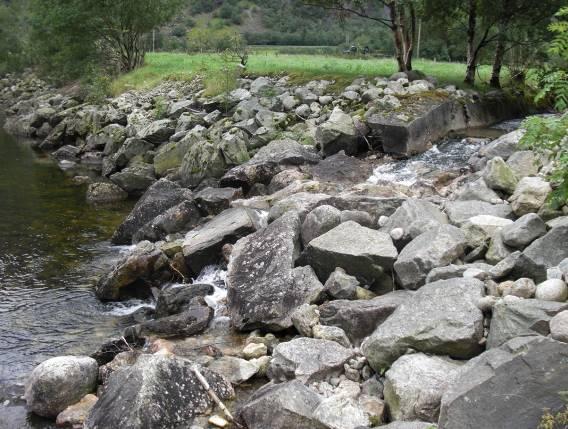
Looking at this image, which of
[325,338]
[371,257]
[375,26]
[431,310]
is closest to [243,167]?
[371,257]

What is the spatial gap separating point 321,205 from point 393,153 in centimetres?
676

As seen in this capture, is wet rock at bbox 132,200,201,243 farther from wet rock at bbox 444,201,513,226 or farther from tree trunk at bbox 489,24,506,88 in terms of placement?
tree trunk at bbox 489,24,506,88

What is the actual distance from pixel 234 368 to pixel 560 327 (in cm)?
434

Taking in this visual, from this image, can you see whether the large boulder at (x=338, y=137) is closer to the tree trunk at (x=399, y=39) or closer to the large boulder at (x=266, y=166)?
the large boulder at (x=266, y=166)

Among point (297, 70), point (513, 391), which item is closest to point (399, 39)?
point (297, 70)

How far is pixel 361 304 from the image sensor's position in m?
8.95

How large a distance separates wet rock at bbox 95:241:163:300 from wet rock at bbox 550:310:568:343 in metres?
8.45

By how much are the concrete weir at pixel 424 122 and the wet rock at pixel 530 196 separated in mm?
7574

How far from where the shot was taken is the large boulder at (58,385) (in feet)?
27.2

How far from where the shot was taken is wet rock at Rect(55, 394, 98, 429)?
797 cm

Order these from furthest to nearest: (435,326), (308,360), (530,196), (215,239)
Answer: (215,239)
(530,196)
(308,360)
(435,326)

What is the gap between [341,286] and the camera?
9.62 m

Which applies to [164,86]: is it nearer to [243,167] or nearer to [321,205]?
[243,167]

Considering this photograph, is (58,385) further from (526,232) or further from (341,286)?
(526,232)
